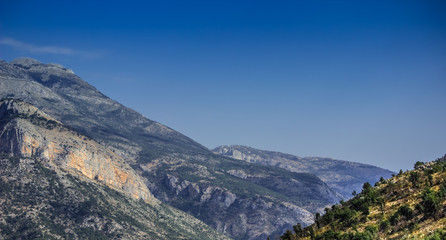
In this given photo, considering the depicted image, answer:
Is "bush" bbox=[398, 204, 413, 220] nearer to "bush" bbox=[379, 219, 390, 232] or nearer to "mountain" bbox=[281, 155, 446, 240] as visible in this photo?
"mountain" bbox=[281, 155, 446, 240]

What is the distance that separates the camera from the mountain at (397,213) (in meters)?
71.7

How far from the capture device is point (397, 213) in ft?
255

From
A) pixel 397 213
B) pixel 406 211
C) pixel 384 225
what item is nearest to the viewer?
pixel 406 211

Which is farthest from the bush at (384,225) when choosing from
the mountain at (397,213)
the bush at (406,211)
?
the bush at (406,211)

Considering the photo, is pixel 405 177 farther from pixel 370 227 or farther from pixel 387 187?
pixel 370 227

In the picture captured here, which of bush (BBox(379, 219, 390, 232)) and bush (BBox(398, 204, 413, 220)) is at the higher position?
bush (BBox(398, 204, 413, 220))

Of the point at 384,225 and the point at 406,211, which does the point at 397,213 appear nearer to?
the point at 406,211

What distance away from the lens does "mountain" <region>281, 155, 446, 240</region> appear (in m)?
71.7

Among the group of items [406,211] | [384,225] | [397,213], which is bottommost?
[384,225]

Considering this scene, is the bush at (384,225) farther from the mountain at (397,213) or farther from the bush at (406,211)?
the bush at (406,211)

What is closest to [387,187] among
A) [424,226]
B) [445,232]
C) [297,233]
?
[297,233]

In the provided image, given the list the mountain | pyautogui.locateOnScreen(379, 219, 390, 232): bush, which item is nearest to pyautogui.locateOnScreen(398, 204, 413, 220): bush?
the mountain

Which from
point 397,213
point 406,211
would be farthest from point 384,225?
point 406,211

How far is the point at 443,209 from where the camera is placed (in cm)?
7169
